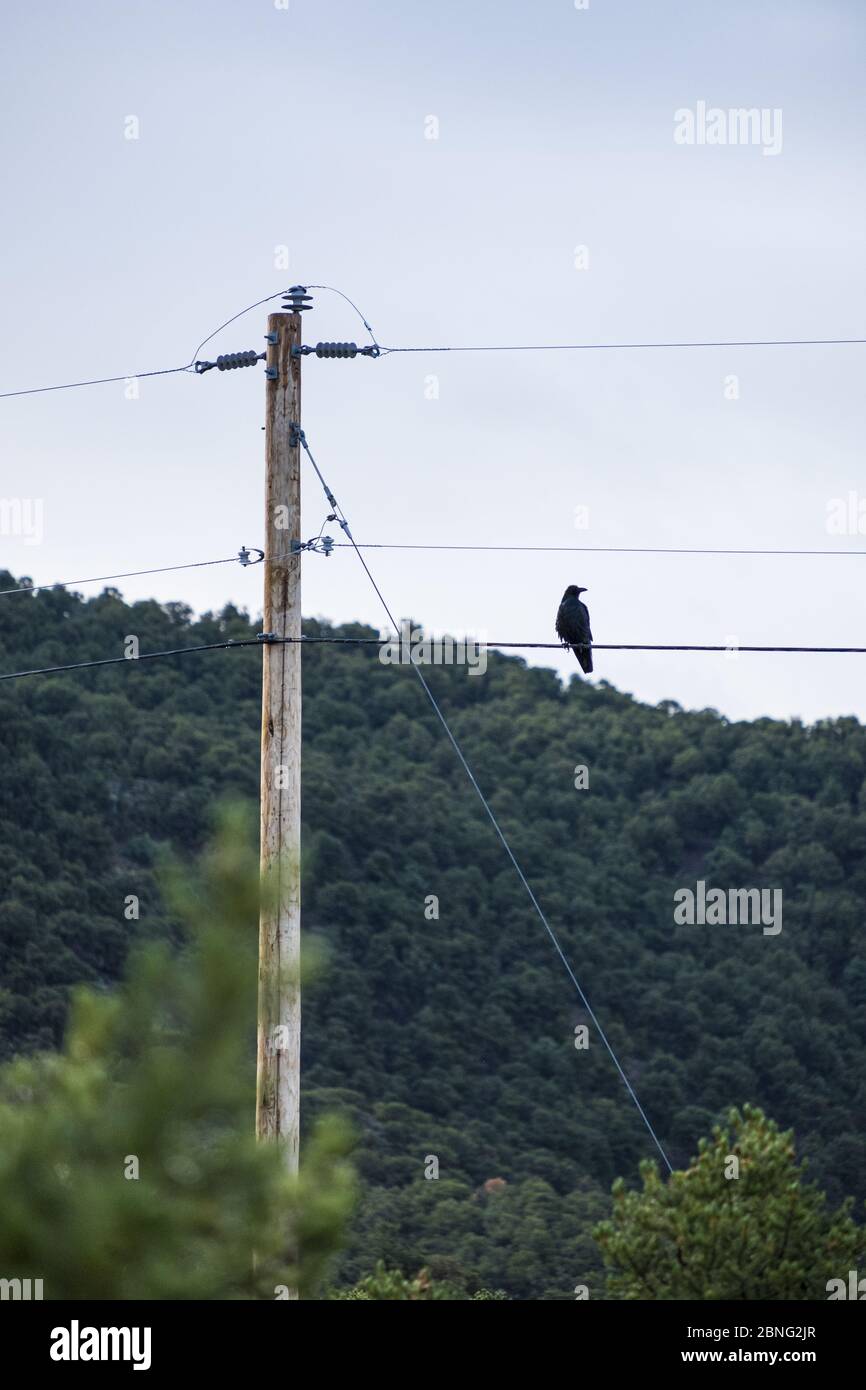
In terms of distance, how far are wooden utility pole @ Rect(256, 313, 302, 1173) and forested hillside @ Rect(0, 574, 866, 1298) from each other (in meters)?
19.1

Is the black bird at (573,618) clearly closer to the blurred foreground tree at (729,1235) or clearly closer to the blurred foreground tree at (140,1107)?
the blurred foreground tree at (729,1235)

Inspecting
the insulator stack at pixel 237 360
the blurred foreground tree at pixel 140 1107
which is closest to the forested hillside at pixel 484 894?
the insulator stack at pixel 237 360

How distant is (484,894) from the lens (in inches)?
1513

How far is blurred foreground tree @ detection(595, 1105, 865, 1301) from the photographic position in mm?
18922

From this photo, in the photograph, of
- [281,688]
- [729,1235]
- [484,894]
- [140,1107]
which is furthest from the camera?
[484,894]

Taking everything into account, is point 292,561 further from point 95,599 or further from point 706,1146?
point 95,599

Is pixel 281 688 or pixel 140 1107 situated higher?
pixel 281 688

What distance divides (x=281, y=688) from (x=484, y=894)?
31.0 metres

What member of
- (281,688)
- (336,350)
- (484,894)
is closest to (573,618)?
(336,350)

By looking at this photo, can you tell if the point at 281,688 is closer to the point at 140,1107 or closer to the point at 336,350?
the point at 336,350

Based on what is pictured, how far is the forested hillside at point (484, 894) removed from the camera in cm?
3022

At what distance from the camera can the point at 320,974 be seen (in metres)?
3.44

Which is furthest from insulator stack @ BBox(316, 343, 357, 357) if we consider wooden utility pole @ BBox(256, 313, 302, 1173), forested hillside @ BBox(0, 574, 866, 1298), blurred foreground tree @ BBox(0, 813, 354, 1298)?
forested hillside @ BBox(0, 574, 866, 1298)

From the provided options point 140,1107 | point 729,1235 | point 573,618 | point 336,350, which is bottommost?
point 729,1235
